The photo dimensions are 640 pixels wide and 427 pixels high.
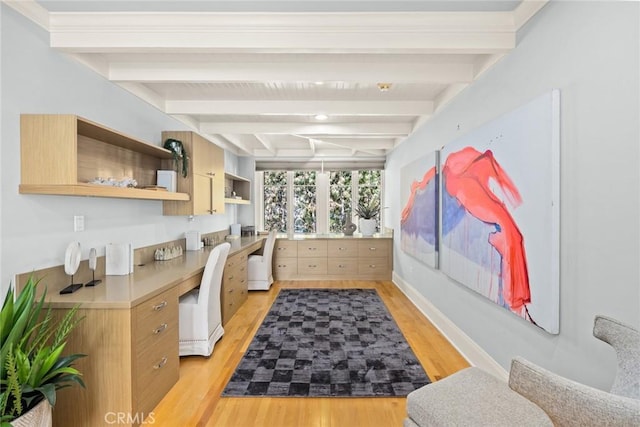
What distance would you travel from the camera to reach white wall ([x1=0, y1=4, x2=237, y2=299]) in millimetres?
1691

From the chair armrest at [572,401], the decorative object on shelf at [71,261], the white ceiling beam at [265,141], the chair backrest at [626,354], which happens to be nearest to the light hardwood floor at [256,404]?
the decorative object on shelf at [71,261]

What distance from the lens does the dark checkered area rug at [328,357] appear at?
2.20 metres

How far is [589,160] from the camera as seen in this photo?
1395 mm

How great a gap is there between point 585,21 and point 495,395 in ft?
5.82

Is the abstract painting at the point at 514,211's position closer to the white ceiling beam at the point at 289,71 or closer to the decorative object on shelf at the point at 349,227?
the white ceiling beam at the point at 289,71

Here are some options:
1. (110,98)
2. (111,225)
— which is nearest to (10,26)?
(110,98)

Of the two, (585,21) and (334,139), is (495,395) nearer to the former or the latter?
(585,21)

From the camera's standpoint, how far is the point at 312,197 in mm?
6180

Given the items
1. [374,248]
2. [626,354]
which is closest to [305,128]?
[374,248]

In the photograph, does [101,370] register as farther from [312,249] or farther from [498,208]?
[312,249]

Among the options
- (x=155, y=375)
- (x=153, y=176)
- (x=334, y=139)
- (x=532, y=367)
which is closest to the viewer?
(x=532, y=367)

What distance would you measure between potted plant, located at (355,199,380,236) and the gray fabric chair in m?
4.21

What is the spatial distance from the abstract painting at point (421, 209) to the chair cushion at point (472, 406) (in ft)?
6.11

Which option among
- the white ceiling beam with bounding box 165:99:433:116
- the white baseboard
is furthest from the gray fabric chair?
the white ceiling beam with bounding box 165:99:433:116
